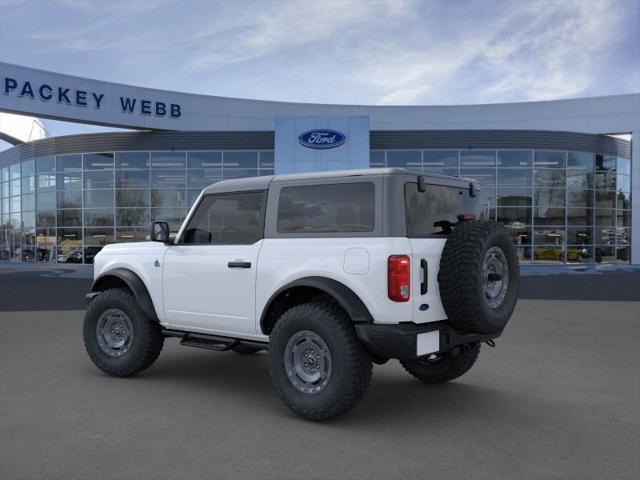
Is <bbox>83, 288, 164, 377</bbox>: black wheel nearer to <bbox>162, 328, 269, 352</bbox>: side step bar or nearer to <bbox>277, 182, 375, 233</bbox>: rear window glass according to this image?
<bbox>162, 328, 269, 352</bbox>: side step bar

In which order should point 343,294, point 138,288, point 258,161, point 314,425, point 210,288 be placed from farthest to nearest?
1. point 258,161
2. point 138,288
3. point 210,288
4. point 314,425
5. point 343,294

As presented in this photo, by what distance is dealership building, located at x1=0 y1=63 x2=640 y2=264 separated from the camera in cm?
2525

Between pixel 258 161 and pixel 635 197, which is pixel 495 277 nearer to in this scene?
pixel 258 161

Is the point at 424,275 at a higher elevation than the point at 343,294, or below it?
higher

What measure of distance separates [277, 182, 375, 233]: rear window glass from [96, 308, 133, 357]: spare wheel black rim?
2319 mm

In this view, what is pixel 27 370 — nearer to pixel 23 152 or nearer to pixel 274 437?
pixel 274 437

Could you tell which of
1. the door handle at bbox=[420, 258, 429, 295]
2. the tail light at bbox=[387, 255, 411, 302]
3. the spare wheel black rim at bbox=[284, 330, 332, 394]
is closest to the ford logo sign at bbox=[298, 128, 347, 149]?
the spare wheel black rim at bbox=[284, 330, 332, 394]

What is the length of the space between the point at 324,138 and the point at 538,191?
35.3 feet

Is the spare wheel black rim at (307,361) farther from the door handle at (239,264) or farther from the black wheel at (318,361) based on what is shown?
the door handle at (239,264)

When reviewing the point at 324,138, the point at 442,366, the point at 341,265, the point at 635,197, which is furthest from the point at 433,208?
the point at 635,197

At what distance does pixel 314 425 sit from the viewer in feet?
15.0

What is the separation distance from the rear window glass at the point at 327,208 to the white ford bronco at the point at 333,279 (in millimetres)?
11

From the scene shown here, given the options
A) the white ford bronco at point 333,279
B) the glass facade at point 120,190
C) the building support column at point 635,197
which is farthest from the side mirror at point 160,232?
the building support column at point 635,197

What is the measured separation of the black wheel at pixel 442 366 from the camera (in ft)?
18.6
